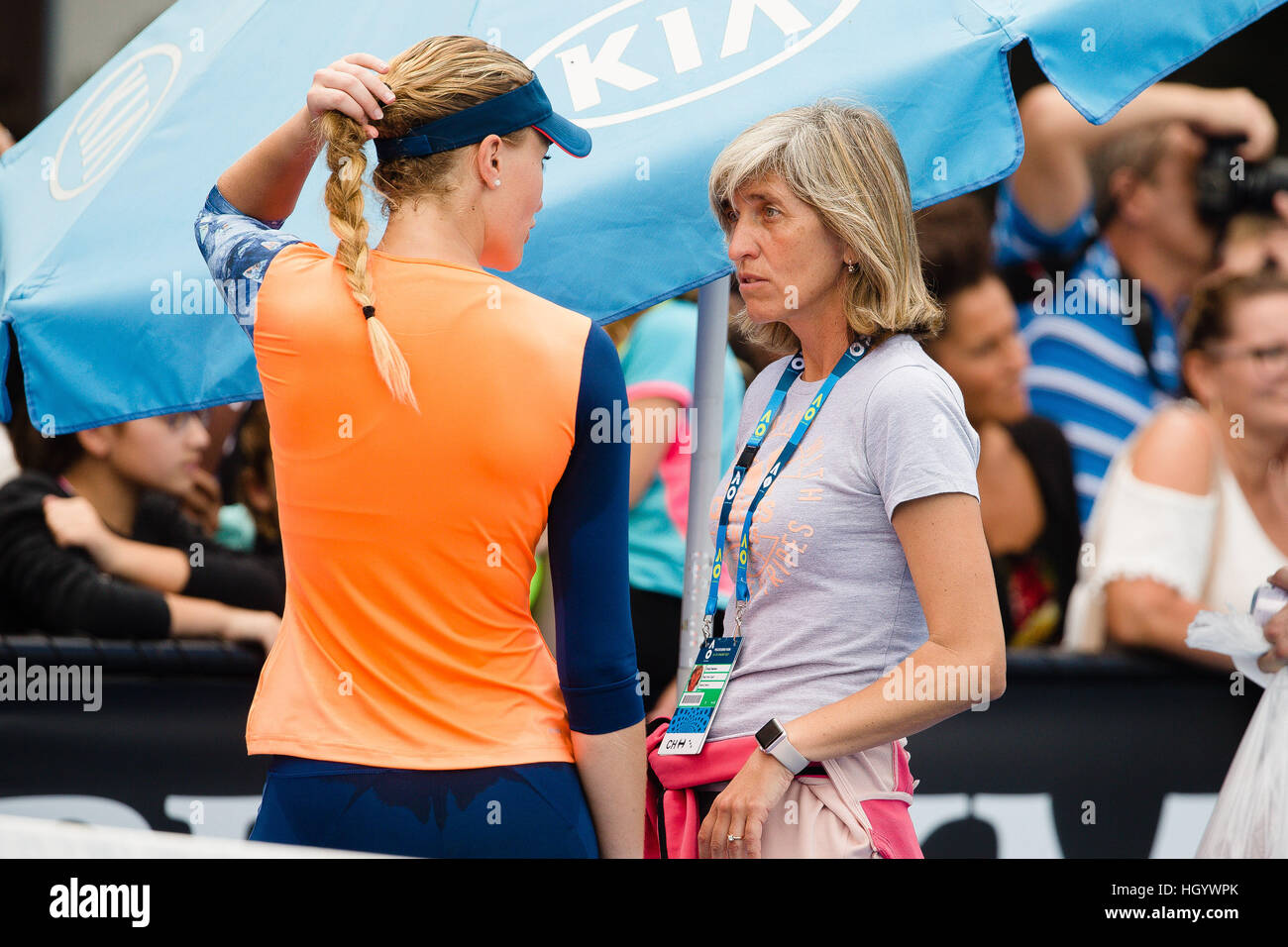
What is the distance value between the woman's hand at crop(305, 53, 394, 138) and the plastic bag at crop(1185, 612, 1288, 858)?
2.41 m

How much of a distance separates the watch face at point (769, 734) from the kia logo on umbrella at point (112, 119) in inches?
63.0

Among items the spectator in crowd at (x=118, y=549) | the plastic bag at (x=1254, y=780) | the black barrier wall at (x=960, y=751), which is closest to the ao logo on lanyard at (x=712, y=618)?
the plastic bag at (x=1254, y=780)

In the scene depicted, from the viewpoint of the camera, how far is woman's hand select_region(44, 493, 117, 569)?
171 inches

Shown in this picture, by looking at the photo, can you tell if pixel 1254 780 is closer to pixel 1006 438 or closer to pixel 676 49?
pixel 676 49

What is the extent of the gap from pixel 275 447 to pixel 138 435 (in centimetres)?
331

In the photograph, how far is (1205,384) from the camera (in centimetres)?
498

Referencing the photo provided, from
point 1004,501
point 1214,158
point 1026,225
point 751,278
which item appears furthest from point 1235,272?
point 751,278

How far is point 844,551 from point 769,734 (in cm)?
27

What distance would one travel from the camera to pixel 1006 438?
525cm

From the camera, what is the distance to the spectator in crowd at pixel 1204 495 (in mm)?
4621

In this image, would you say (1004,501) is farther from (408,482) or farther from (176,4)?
(408,482)

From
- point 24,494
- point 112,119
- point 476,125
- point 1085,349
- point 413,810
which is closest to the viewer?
point 413,810

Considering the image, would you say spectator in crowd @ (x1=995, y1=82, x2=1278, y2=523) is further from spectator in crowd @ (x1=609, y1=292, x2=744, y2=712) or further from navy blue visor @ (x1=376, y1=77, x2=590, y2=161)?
navy blue visor @ (x1=376, y1=77, x2=590, y2=161)

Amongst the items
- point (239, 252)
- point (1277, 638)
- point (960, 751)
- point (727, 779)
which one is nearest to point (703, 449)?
point (727, 779)
